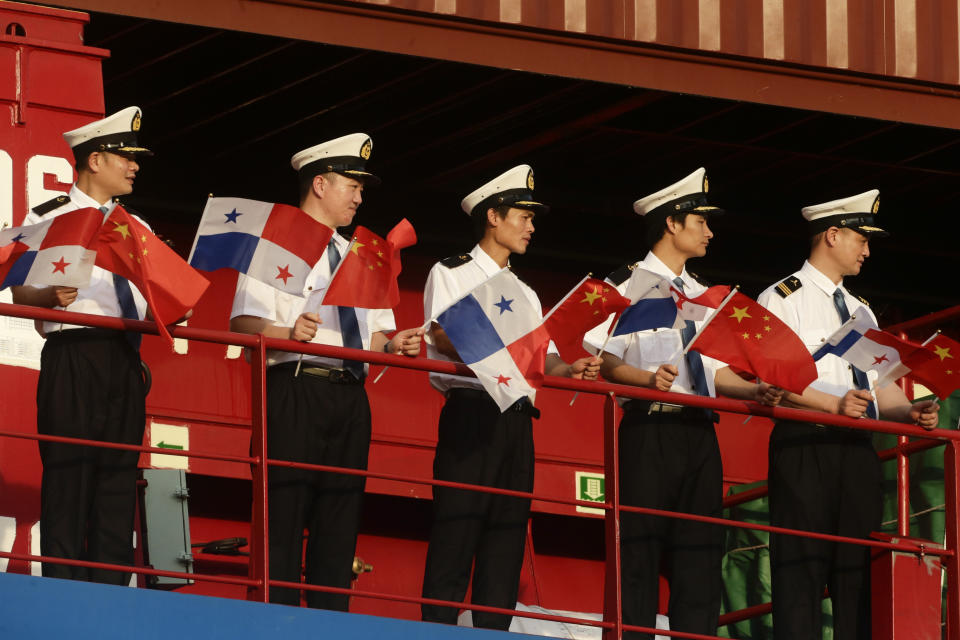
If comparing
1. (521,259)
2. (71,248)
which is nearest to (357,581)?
(521,259)

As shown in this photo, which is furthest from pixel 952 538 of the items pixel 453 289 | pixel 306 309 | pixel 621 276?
pixel 306 309

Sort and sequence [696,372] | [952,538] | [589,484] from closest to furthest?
[952,538]
[696,372]
[589,484]

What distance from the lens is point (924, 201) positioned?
10656 millimetres

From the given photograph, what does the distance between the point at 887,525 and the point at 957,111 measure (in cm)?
230

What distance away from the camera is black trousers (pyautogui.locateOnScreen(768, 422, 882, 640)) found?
705 centimetres

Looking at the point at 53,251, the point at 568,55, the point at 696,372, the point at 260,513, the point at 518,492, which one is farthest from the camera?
the point at 568,55

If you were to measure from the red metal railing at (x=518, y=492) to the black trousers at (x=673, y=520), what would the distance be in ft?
0.66

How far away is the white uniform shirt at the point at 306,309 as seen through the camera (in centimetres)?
674

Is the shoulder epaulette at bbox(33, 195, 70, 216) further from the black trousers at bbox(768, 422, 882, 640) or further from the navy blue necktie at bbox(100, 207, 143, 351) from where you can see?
the black trousers at bbox(768, 422, 882, 640)

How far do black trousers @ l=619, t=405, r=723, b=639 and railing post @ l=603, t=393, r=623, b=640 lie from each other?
12.8 inches

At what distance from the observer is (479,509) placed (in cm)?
679

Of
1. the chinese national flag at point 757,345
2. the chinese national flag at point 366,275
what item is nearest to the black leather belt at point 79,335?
the chinese national flag at point 366,275

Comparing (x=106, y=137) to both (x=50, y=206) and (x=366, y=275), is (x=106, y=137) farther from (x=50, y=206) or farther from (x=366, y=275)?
(x=366, y=275)

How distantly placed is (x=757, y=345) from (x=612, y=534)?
3.44 feet
